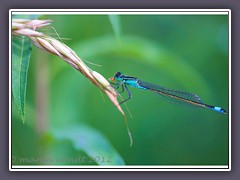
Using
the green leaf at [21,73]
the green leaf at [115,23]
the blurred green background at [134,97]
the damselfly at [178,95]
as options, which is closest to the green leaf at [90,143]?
the blurred green background at [134,97]

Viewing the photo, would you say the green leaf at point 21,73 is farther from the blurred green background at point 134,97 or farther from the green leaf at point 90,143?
the green leaf at point 90,143

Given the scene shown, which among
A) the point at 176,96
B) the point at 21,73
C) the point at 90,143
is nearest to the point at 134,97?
the point at 176,96

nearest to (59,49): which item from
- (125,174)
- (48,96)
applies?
(48,96)

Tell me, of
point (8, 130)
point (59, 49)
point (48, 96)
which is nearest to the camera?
point (59, 49)

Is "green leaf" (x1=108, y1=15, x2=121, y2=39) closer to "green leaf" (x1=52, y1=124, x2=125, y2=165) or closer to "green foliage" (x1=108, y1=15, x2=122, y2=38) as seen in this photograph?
"green foliage" (x1=108, y1=15, x2=122, y2=38)

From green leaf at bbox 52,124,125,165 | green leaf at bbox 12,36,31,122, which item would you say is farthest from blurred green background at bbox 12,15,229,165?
green leaf at bbox 12,36,31,122

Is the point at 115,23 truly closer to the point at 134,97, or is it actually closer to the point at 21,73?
the point at 134,97
